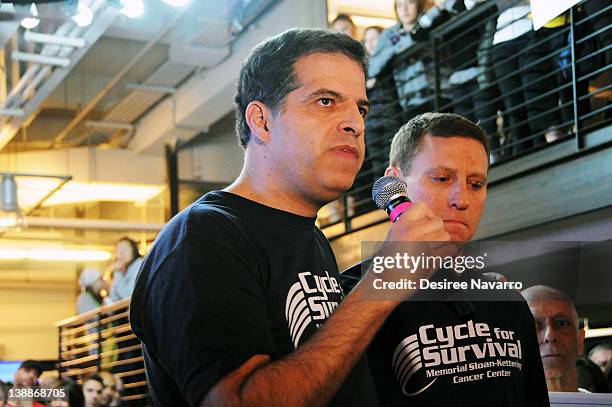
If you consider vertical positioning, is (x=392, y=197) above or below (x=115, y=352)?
below

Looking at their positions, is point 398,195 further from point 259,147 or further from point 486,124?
point 486,124

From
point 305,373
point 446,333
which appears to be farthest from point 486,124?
point 305,373

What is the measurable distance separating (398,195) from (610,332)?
3083 millimetres

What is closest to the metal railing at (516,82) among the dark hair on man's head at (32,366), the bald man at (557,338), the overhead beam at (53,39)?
the bald man at (557,338)

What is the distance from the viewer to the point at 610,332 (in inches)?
158

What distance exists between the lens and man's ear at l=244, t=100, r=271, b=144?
114 cm

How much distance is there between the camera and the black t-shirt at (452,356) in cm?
142

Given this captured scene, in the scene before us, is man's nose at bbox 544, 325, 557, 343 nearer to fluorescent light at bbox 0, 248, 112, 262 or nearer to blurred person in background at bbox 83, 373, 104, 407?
blurred person in background at bbox 83, 373, 104, 407

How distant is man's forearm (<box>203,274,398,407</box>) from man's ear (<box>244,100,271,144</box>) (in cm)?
26

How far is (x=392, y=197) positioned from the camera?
49.2 inches

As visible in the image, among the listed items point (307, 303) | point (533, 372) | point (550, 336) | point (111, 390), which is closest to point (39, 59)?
point (111, 390)

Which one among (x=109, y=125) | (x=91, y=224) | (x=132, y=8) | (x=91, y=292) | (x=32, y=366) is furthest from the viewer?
(x=91, y=224)

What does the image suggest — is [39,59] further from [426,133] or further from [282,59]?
[282,59]

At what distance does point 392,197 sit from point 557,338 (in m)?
1.05
